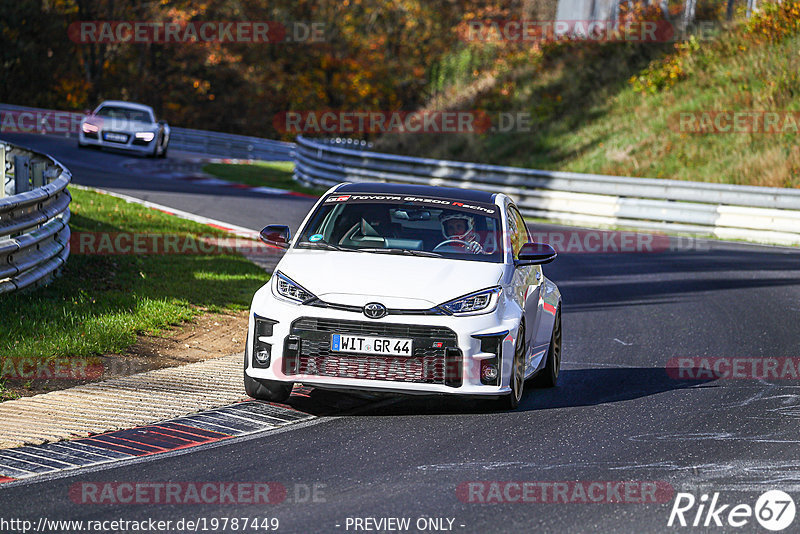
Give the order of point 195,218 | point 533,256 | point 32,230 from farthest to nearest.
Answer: point 195,218
point 32,230
point 533,256

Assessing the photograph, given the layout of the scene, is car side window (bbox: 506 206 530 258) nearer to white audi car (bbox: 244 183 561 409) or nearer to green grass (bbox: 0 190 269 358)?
white audi car (bbox: 244 183 561 409)

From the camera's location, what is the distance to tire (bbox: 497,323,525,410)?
8078mm

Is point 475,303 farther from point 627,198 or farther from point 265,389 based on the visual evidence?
point 627,198

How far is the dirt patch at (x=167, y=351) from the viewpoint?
8.59m

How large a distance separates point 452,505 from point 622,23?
3536 centimetres

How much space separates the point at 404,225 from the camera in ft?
29.6

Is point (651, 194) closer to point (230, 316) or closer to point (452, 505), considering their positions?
point (230, 316)

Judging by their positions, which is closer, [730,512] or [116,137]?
[730,512]

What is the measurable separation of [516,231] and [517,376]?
1623 mm

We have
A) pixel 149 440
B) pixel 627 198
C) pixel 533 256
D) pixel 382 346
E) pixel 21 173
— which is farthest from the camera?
pixel 627 198

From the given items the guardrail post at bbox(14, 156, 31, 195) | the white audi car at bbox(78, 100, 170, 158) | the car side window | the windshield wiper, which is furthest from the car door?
the white audi car at bbox(78, 100, 170, 158)

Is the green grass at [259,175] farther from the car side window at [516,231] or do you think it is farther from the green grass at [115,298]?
the car side window at [516,231]

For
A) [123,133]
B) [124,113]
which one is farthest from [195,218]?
[124,113]

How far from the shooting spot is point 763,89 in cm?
3262
